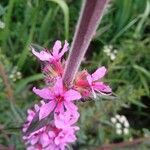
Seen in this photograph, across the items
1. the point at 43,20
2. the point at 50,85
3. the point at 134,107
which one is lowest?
the point at 134,107

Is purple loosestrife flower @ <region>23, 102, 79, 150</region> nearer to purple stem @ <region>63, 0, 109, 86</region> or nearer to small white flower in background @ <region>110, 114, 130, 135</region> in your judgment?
purple stem @ <region>63, 0, 109, 86</region>

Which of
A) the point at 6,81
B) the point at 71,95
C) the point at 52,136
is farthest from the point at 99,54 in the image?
the point at 71,95

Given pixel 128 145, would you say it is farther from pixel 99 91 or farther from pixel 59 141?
pixel 99 91

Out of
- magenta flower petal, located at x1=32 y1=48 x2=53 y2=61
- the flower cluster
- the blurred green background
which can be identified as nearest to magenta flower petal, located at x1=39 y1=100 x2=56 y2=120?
the flower cluster

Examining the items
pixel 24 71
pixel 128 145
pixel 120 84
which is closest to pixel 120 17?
pixel 120 84

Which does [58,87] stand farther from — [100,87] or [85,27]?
[85,27]

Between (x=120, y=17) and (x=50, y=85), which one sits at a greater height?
(x=50, y=85)

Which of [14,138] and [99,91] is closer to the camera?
[99,91]
